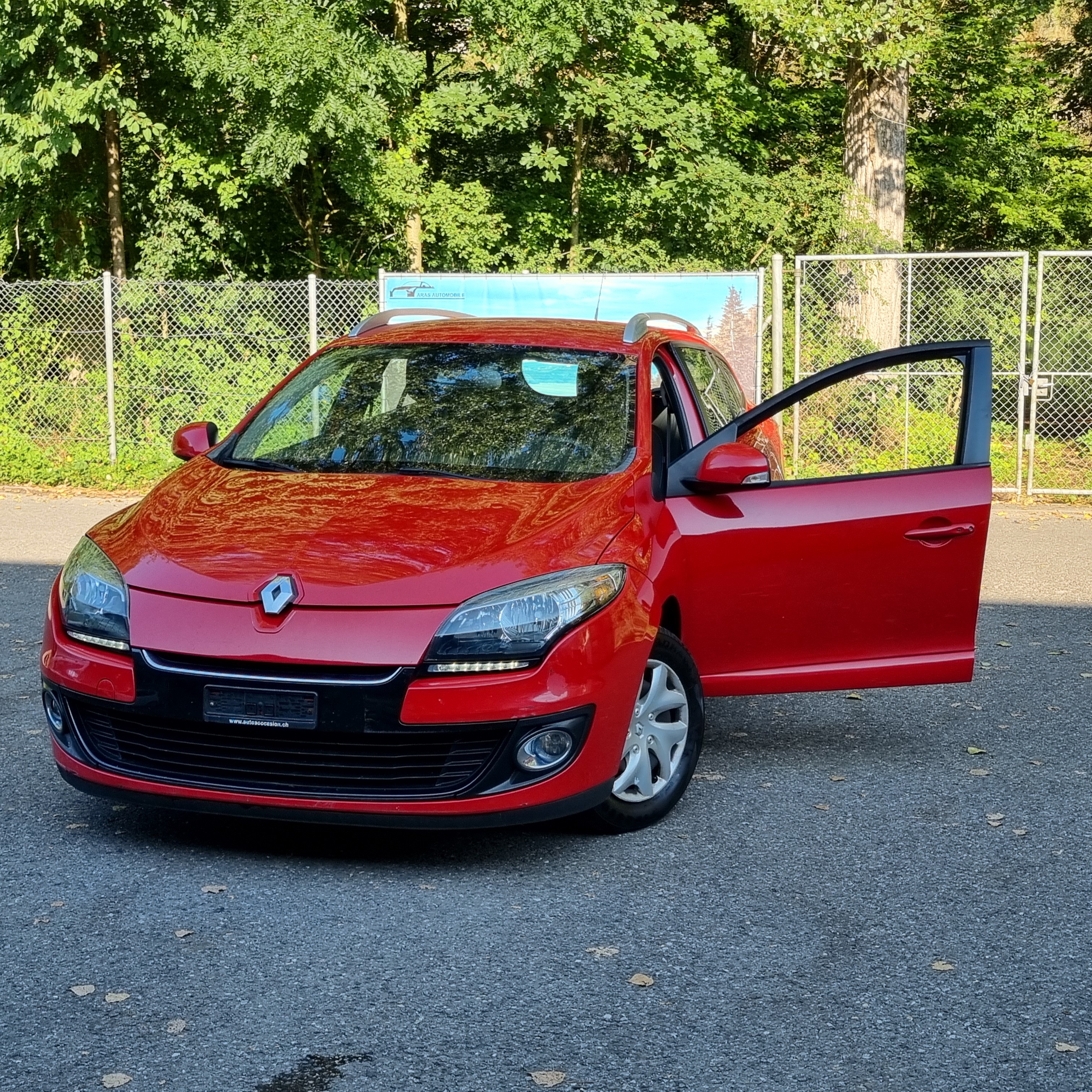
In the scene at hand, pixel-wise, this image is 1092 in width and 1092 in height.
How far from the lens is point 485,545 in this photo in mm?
4812

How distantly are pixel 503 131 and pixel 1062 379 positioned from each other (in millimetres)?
8672

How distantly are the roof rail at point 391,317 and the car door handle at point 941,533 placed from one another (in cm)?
221

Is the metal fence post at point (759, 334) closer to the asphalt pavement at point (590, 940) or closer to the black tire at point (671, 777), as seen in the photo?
the asphalt pavement at point (590, 940)

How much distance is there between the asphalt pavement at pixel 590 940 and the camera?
3.54 meters

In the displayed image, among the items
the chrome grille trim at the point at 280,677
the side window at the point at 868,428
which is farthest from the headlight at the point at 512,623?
the side window at the point at 868,428

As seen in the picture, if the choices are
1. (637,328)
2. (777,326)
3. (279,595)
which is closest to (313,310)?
(777,326)

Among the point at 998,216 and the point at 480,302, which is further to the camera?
the point at 998,216

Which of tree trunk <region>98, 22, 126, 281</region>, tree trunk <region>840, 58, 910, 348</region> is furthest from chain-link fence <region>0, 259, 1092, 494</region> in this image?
tree trunk <region>98, 22, 126, 281</region>

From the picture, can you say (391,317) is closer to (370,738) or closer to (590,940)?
(370,738)

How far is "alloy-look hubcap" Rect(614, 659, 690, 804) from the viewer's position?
516 cm

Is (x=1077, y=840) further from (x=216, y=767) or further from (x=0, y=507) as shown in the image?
(x=0, y=507)

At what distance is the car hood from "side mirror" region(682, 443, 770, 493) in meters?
0.33

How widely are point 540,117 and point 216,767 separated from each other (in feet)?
56.7

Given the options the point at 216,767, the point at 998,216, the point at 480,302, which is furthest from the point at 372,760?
the point at 998,216
